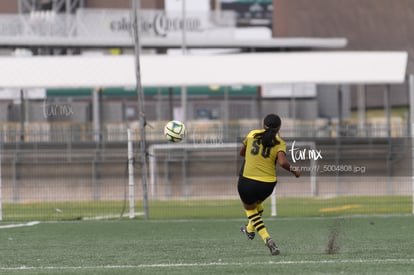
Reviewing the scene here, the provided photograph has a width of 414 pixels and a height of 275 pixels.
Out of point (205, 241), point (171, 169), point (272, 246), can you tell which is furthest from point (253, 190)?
point (171, 169)

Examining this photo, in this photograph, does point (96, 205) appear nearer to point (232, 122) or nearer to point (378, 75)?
point (232, 122)

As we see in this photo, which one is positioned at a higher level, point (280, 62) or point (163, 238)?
point (280, 62)

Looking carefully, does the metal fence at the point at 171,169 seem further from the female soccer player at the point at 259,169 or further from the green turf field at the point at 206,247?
the female soccer player at the point at 259,169

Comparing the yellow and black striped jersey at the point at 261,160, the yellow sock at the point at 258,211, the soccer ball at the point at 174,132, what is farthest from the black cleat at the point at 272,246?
the soccer ball at the point at 174,132

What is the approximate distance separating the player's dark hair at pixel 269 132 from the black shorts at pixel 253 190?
19.9 inches

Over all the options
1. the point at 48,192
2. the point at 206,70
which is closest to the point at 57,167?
the point at 48,192

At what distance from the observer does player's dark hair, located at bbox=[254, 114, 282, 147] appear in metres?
14.1

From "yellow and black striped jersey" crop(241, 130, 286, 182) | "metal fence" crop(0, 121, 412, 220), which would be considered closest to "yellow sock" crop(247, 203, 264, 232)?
"yellow and black striped jersey" crop(241, 130, 286, 182)

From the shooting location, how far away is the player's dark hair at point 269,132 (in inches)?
555

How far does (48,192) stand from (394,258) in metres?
18.4

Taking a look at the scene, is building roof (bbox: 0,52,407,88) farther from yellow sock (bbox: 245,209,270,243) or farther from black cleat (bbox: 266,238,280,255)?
black cleat (bbox: 266,238,280,255)

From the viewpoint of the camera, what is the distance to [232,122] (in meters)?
38.3

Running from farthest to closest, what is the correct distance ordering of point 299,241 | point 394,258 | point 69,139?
point 69,139
point 299,241
point 394,258

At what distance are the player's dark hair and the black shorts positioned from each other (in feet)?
1.66
